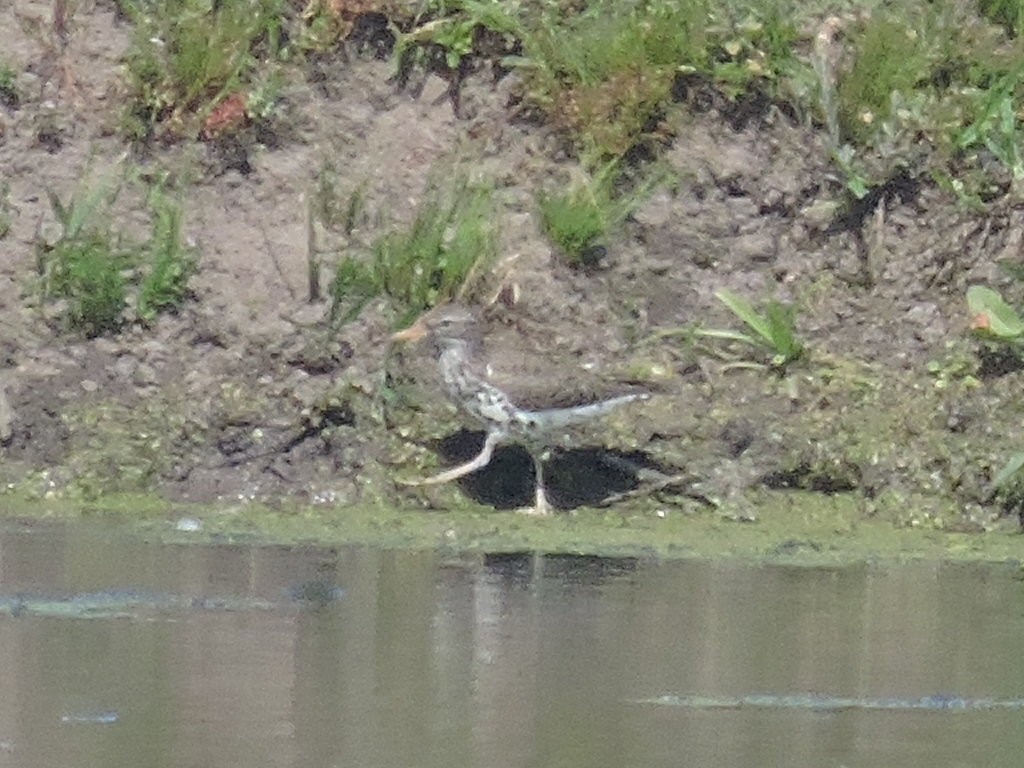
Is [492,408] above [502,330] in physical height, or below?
below

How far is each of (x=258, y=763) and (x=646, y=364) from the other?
4.37m

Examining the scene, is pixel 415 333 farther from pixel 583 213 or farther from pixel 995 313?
pixel 995 313

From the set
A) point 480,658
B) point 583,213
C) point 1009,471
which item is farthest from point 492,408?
point 480,658

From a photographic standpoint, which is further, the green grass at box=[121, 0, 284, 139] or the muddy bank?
the green grass at box=[121, 0, 284, 139]

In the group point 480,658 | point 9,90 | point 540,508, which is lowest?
point 480,658

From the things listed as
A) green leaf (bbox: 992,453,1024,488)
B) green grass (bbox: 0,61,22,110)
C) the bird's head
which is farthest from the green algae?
green grass (bbox: 0,61,22,110)

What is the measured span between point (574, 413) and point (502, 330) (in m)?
0.77

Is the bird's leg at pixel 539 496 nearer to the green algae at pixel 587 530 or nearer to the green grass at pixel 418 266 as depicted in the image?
the green algae at pixel 587 530

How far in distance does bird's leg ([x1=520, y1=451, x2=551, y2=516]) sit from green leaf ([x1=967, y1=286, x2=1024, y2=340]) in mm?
1838

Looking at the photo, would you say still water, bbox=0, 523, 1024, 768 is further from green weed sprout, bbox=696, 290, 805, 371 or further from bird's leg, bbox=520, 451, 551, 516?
green weed sprout, bbox=696, 290, 805, 371

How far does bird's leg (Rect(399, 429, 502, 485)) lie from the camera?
31.2 ft

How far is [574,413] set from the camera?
956 centimetres

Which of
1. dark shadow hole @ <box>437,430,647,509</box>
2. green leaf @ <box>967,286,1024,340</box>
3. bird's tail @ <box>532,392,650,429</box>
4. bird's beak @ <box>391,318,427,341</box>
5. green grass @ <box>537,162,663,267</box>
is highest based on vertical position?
green grass @ <box>537,162,663,267</box>

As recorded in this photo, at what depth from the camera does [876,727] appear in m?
6.53
